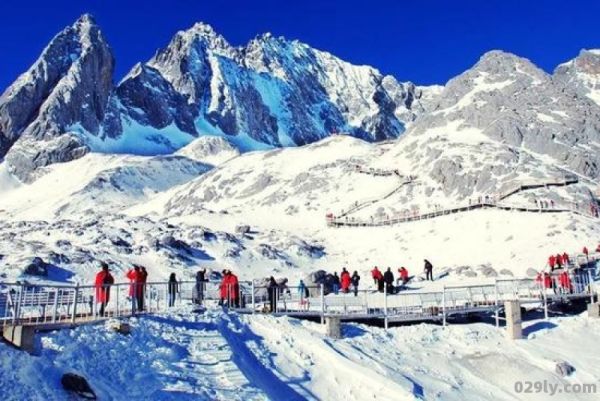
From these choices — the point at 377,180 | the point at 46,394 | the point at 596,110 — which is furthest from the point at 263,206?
the point at 46,394

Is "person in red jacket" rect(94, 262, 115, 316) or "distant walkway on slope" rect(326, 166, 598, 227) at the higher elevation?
"distant walkway on slope" rect(326, 166, 598, 227)

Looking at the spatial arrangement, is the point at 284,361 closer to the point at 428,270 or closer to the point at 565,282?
the point at 565,282

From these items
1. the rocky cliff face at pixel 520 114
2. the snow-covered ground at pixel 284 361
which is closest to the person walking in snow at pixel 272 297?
the snow-covered ground at pixel 284 361

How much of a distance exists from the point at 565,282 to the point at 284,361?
863 inches

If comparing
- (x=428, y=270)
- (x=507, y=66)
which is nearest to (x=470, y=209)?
(x=428, y=270)

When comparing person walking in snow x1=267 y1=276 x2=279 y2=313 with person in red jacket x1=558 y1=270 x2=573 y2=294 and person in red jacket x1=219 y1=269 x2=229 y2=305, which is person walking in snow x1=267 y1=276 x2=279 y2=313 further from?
person in red jacket x1=558 y1=270 x2=573 y2=294

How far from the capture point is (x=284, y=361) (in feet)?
68.0

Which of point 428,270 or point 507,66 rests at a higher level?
point 507,66

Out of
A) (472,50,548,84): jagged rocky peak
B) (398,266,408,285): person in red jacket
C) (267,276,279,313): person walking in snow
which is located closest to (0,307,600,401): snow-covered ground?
(267,276,279,313): person walking in snow

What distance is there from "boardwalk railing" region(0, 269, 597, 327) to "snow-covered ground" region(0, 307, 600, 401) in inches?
54.6

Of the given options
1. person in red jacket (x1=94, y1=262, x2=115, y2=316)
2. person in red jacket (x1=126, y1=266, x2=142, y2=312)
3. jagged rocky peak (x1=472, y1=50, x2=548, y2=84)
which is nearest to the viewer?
person in red jacket (x1=94, y1=262, x2=115, y2=316)

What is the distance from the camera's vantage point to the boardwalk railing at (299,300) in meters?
20.5

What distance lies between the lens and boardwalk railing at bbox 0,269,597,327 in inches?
809

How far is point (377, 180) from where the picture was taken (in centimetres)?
9538
